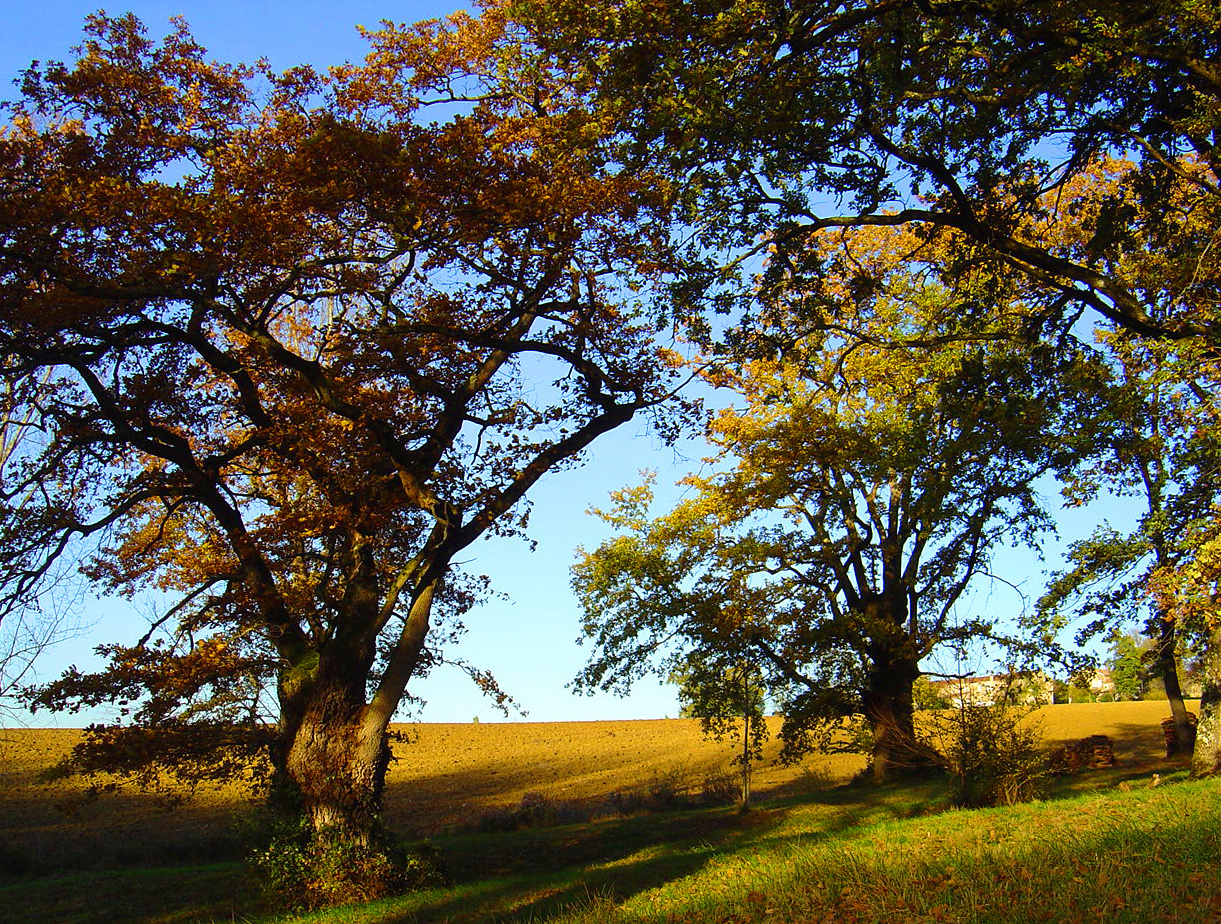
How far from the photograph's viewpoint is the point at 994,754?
14906mm

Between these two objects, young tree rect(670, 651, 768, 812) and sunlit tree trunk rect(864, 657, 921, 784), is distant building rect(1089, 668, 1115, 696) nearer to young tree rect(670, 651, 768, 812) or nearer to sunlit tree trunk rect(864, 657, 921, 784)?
sunlit tree trunk rect(864, 657, 921, 784)

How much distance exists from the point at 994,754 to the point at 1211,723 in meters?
4.84

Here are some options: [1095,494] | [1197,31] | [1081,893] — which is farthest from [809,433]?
[1081,893]

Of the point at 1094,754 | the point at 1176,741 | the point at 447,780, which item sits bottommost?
the point at 447,780

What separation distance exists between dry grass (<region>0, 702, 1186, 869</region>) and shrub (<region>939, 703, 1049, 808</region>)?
1138 mm

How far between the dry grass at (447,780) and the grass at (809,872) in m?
2.35

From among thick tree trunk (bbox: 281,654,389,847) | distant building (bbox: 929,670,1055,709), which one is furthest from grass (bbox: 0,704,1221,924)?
distant building (bbox: 929,670,1055,709)

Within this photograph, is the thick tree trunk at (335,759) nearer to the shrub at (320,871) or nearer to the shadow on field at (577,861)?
the shrub at (320,871)

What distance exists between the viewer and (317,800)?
12.8m

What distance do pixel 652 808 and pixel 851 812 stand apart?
794 cm

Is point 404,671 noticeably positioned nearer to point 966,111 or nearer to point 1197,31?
point 966,111

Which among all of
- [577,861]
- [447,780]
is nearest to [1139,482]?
[577,861]

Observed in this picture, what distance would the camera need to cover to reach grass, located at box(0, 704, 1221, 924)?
543cm

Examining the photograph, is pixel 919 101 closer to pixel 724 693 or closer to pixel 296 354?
pixel 296 354
